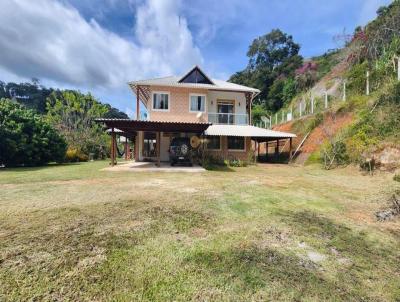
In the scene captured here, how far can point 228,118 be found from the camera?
66.5ft

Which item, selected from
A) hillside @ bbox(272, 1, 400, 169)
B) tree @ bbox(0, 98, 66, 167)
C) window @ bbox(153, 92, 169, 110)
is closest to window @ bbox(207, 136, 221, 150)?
window @ bbox(153, 92, 169, 110)

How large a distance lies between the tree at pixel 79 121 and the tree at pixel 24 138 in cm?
683

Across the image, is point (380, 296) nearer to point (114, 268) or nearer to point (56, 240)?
point (114, 268)

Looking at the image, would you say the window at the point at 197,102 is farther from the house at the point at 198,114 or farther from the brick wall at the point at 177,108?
the brick wall at the point at 177,108

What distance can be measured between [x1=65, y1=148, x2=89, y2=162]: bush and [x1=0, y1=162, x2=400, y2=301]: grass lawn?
55.9 ft

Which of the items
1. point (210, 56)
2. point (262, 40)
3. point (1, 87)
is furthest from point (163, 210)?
point (1, 87)

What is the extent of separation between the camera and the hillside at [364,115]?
12520 millimetres

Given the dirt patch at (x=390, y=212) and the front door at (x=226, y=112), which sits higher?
the front door at (x=226, y=112)

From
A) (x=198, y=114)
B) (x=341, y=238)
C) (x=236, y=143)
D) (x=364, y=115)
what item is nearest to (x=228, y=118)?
(x=236, y=143)

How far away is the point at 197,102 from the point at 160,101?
307cm

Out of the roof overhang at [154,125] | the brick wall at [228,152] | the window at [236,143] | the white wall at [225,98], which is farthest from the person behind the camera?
the white wall at [225,98]

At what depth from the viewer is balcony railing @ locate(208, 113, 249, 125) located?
1993 centimetres

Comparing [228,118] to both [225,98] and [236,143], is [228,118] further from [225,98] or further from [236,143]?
[236,143]

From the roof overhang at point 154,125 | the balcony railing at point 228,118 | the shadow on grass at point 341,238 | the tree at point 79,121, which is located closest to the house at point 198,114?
the balcony railing at point 228,118
